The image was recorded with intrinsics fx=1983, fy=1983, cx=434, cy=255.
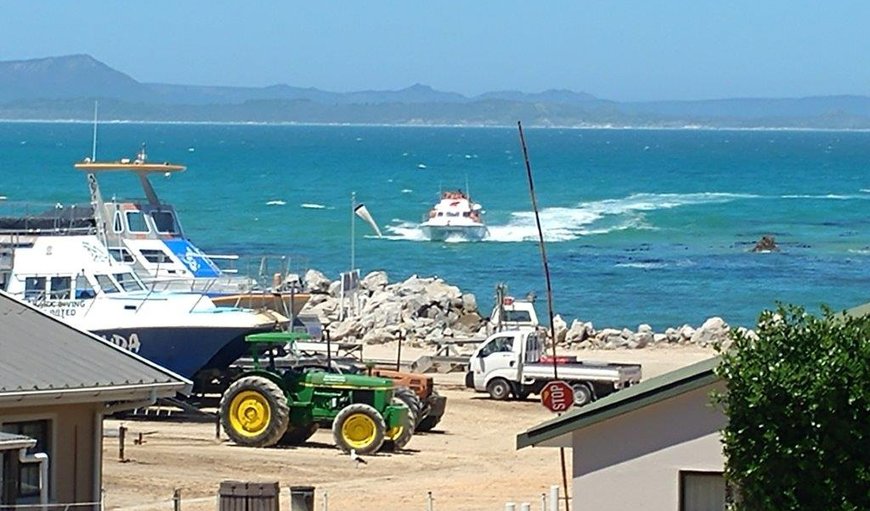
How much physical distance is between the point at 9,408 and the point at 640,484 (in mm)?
4694

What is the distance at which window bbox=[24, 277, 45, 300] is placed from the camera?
33719 mm

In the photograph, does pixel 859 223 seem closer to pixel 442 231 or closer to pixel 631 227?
pixel 631 227

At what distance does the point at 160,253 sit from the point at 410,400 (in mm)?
8663

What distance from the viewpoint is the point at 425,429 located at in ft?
103

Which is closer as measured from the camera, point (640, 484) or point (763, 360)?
point (763, 360)

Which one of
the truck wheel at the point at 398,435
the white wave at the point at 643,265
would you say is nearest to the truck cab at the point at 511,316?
the truck wheel at the point at 398,435

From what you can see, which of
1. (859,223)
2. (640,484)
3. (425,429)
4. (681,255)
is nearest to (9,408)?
(640,484)

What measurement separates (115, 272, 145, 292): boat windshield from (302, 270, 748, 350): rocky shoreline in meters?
11.0

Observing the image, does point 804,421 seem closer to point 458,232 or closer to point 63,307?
point 63,307

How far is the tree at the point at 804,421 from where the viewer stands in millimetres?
12297

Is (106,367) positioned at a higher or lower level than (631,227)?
lower

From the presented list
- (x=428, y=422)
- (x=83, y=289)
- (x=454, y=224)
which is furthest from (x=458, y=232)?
(x=428, y=422)

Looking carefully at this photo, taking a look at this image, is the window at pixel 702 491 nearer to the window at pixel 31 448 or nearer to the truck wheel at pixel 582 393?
the window at pixel 31 448

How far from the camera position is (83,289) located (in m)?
33.8
